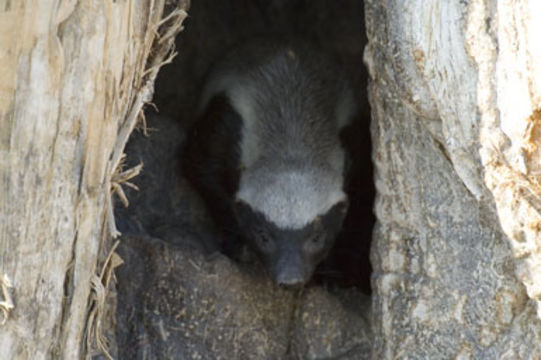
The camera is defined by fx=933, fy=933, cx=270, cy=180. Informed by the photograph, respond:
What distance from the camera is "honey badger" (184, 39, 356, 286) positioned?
147 inches

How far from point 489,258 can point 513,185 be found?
1.29 feet

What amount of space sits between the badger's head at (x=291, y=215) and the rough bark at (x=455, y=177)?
1.28ft

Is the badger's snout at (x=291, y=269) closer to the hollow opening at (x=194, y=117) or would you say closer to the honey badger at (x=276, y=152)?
the honey badger at (x=276, y=152)

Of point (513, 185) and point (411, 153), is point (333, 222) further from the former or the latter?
point (513, 185)

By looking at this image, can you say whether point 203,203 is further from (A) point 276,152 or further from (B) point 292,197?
(B) point 292,197

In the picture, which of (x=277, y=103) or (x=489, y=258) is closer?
(x=489, y=258)

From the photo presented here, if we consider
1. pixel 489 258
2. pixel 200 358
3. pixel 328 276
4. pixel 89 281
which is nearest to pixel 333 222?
pixel 328 276

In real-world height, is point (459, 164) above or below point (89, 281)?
above

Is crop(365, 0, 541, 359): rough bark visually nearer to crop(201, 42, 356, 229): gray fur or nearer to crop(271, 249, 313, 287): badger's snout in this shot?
crop(271, 249, 313, 287): badger's snout

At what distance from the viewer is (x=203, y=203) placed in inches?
176

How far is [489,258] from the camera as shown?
113 inches

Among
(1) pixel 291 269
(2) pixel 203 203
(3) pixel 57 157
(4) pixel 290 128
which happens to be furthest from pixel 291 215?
(3) pixel 57 157

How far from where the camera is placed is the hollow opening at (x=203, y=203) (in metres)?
3.55

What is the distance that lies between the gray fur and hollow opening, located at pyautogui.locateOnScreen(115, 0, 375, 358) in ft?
0.60
